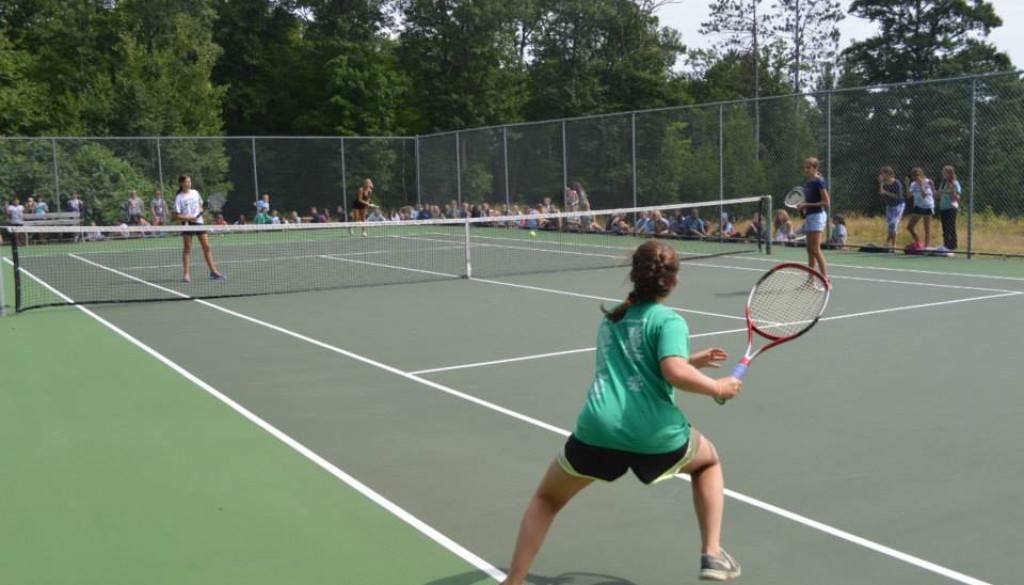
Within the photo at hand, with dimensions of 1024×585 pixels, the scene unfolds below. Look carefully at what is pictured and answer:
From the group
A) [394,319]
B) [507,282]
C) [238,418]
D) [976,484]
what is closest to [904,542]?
[976,484]

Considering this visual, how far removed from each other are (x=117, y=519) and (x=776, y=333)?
3245 millimetres

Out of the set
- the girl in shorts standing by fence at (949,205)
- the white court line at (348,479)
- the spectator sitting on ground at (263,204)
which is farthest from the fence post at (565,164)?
the white court line at (348,479)

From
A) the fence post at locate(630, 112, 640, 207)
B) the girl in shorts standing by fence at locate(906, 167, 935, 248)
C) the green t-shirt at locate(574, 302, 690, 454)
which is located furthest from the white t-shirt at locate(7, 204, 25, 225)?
the green t-shirt at locate(574, 302, 690, 454)

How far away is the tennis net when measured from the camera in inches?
587

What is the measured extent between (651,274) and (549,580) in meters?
1.39

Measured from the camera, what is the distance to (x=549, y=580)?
4.13m

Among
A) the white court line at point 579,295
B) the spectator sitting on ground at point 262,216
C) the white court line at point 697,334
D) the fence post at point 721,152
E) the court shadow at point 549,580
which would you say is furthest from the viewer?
the spectator sitting on ground at point 262,216

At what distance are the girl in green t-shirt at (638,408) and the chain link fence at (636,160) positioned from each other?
14.6 metres

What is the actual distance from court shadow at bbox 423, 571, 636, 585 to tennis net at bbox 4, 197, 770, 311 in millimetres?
8824

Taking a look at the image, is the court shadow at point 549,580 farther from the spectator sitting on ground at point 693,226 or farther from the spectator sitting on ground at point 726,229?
the spectator sitting on ground at point 693,226

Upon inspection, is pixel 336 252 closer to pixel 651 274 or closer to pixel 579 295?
pixel 579 295

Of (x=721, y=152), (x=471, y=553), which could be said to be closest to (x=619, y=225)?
(x=721, y=152)

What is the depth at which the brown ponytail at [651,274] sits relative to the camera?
11.7 ft

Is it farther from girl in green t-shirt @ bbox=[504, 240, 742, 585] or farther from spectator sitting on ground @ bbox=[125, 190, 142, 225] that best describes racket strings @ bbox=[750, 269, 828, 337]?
spectator sitting on ground @ bbox=[125, 190, 142, 225]
